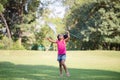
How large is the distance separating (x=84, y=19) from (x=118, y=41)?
1027 centimetres

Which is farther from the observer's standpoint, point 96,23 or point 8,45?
point 96,23

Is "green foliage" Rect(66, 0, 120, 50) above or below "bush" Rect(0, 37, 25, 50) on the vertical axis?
above

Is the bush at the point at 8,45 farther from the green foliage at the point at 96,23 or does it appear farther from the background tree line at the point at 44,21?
the green foliage at the point at 96,23

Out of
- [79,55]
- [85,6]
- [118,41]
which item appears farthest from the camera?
[85,6]

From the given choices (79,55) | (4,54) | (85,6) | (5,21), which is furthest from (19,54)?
(85,6)

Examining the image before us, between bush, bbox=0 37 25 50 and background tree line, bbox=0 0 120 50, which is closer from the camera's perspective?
bush, bbox=0 37 25 50

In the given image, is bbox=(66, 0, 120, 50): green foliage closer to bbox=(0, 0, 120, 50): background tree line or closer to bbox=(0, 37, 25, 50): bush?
bbox=(0, 0, 120, 50): background tree line

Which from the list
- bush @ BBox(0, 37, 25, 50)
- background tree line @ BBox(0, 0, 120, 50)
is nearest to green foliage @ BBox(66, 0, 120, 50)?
background tree line @ BBox(0, 0, 120, 50)

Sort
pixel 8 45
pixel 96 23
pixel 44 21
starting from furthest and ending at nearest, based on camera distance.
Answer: pixel 44 21, pixel 96 23, pixel 8 45

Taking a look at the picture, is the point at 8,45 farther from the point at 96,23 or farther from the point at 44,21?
the point at 96,23

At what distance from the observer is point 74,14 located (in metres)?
70.1

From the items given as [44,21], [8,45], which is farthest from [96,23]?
[8,45]

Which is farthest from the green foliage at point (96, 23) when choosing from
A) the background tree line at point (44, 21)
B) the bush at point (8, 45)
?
the bush at point (8, 45)

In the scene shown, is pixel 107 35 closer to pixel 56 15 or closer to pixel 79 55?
pixel 56 15
